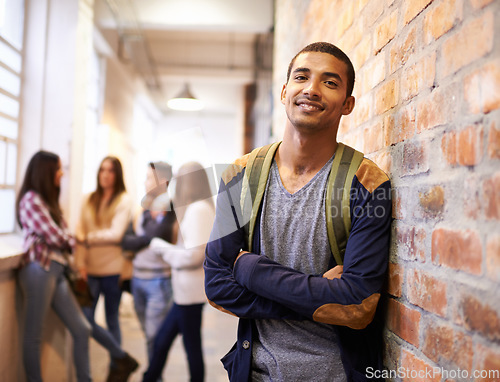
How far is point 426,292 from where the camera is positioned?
91 centimetres

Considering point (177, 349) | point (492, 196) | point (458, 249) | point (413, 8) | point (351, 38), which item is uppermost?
point (351, 38)

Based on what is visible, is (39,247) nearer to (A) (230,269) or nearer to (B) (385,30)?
(A) (230,269)

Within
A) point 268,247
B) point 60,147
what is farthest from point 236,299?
point 60,147

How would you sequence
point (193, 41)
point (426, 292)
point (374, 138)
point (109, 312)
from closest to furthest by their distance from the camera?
point (426, 292), point (374, 138), point (109, 312), point (193, 41)

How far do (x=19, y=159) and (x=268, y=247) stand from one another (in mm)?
2523

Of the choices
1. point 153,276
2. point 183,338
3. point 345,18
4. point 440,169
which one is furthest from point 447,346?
point 153,276

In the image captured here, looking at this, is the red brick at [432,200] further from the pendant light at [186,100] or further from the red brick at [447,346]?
the pendant light at [186,100]

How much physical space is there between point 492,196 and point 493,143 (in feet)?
0.29

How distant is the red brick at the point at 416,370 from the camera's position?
0.87 m

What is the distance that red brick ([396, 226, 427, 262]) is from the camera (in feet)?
3.07

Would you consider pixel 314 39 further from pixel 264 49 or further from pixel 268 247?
pixel 264 49

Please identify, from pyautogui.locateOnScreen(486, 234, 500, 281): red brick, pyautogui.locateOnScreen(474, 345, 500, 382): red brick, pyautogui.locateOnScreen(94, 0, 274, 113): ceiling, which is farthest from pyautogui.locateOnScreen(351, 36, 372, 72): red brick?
pyautogui.locateOnScreen(94, 0, 274, 113): ceiling

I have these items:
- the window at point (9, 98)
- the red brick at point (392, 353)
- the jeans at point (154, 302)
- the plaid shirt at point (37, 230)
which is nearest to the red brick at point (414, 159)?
the red brick at point (392, 353)

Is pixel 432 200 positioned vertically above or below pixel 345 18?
below
